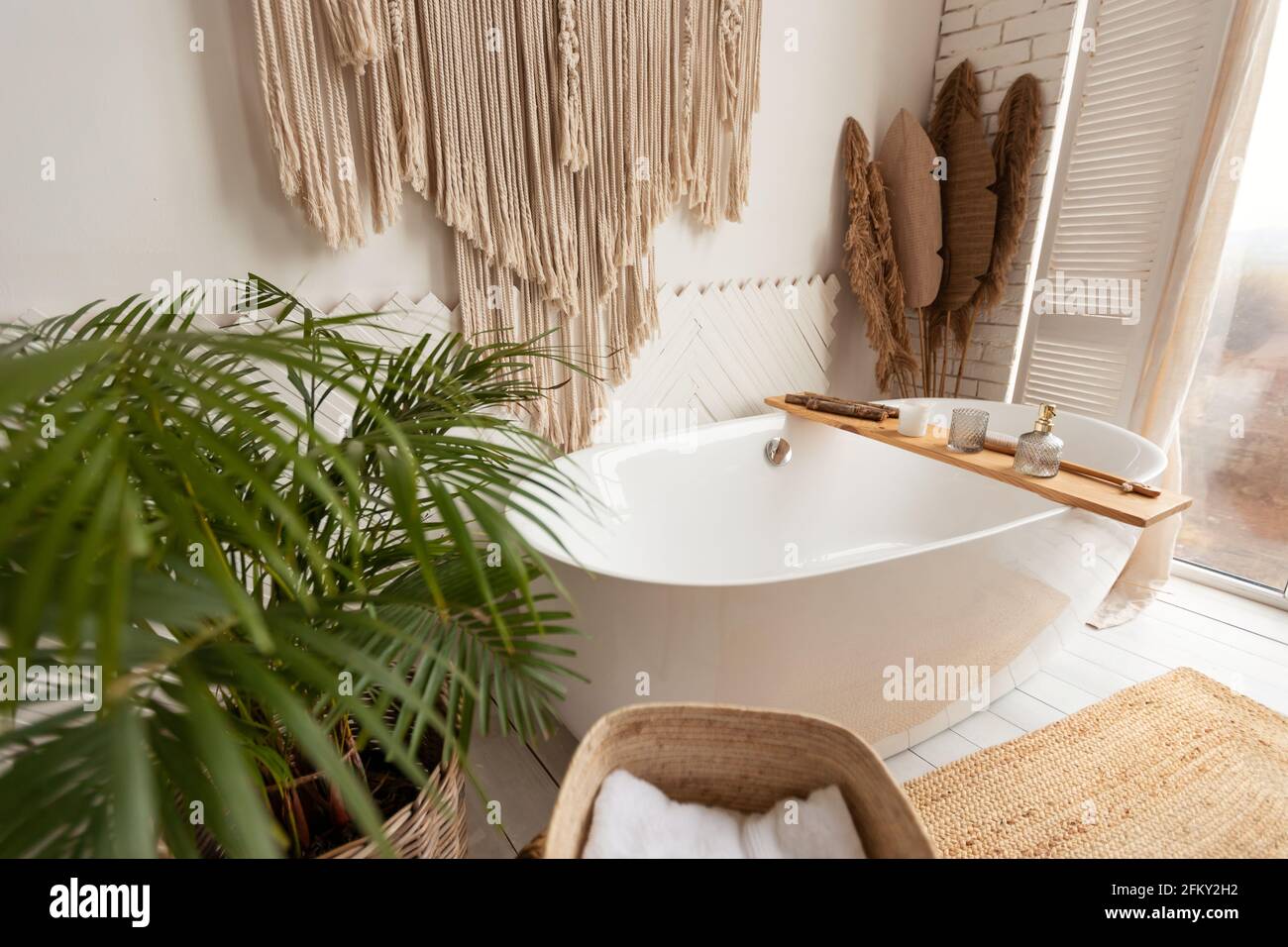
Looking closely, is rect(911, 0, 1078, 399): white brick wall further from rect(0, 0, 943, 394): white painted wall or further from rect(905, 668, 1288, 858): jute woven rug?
rect(0, 0, 943, 394): white painted wall

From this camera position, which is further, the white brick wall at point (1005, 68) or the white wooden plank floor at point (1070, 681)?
the white brick wall at point (1005, 68)

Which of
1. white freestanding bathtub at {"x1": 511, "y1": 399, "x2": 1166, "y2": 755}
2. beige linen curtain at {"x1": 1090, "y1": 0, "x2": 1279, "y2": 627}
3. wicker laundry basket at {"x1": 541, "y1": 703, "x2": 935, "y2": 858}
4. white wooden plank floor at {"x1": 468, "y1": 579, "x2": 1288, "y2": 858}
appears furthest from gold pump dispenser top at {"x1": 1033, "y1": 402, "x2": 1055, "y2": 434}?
wicker laundry basket at {"x1": 541, "y1": 703, "x2": 935, "y2": 858}

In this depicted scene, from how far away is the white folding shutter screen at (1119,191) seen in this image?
7.52 ft

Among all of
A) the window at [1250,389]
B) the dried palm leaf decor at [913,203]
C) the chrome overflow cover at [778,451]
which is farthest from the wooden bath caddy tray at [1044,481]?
the window at [1250,389]

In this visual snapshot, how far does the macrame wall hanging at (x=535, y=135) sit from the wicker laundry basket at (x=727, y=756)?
726 mm

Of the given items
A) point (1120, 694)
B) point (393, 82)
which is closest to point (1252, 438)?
point (1120, 694)

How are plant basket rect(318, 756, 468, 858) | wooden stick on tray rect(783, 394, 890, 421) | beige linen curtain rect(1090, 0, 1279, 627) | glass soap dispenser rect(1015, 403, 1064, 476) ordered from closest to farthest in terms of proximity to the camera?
1. plant basket rect(318, 756, 468, 858)
2. glass soap dispenser rect(1015, 403, 1064, 476)
3. beige linen curtain rect(1090, 0, 1279, 627)
4. wooden stick on tray rect(783, 394, 890, 421)

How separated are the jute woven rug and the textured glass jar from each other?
32.3 inches

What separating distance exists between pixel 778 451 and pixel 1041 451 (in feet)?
2.74

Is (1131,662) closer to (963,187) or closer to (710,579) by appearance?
(710,579)

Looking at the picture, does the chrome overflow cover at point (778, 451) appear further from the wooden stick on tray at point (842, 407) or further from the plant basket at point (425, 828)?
the plant basket at point (425, 828)

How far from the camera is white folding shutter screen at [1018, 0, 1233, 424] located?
7.52 feet

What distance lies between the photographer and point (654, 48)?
2049 millimetres

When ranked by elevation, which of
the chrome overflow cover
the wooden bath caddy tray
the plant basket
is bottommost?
the plant basket
